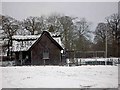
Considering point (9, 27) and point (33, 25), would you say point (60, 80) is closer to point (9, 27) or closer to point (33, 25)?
point (9, 27)

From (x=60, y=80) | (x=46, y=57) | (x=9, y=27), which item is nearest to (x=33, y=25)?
(x=9, y=27)

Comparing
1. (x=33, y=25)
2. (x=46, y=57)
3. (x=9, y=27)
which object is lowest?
(x=46, y=57)

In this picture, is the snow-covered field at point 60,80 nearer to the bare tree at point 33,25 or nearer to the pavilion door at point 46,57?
the pavilion door at point 46,57

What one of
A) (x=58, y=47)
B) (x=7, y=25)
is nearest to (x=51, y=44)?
(x=58, y=47)

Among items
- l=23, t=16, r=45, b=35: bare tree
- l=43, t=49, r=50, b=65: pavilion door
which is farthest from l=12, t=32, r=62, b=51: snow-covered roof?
l=23, t=16, r=45, b=35: bare tree

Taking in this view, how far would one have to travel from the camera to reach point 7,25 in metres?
48.9

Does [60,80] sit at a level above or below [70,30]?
below

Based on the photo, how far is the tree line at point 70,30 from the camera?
5038 cm

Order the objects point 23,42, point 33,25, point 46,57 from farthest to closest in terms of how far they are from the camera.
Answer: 1. point 33,25
2. point 23,42
3. point 46,57

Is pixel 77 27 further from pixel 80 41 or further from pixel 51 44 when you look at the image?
pixel 51 44

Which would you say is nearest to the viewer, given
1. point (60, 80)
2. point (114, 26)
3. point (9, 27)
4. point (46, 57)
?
point (60, 80)

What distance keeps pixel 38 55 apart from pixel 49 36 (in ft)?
10.8

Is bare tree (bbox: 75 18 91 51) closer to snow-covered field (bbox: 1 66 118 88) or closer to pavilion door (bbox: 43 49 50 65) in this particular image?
pavilion door (bbox: 43 49 50 65)

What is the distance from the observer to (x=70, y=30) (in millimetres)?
54344
